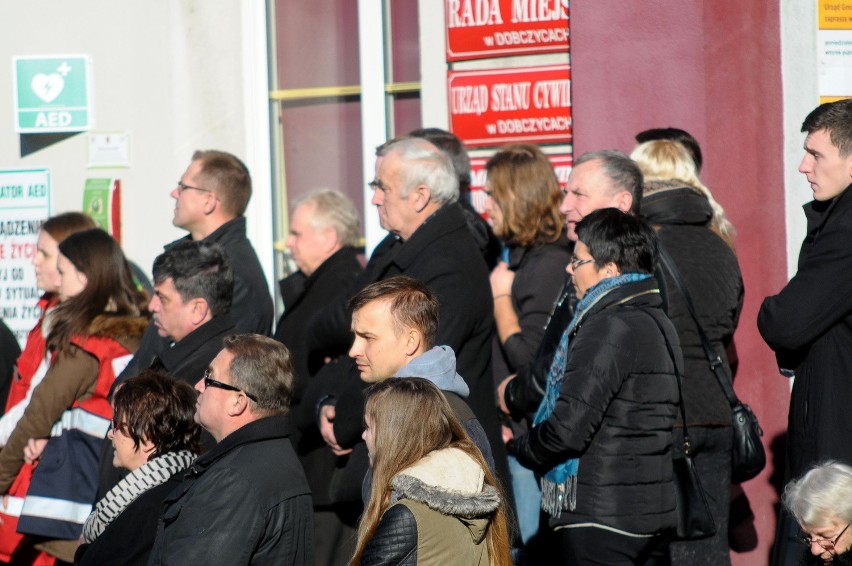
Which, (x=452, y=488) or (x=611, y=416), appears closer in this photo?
(x=452, y=488)

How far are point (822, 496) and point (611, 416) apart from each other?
83 centimetres

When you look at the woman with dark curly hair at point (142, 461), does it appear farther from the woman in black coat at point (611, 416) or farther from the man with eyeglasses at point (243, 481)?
the woman in black coat at point (611, 416)

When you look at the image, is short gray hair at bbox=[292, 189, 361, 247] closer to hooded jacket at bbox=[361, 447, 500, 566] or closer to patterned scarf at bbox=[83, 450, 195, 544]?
patterned scarf at bbox=[83, 450, 195, 544]

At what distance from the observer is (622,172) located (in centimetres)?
518

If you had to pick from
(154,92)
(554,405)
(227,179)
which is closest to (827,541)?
(554,405)

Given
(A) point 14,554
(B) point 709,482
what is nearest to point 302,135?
(A) point 14,554

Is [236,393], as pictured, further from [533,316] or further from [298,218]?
[298,218]

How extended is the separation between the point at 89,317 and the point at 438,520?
3.12 meters

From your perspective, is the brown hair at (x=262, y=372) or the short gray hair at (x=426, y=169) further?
the short gray hair at (x=426, y=169)

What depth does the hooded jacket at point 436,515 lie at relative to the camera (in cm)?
324

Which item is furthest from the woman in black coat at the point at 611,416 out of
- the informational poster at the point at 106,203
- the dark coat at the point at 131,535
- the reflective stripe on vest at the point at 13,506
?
the informational poster at the point at 106,203

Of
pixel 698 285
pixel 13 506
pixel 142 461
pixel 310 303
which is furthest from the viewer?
pixel 310 303

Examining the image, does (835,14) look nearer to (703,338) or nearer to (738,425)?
(703,338)

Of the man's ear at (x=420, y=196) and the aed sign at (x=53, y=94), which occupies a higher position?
the aed sign at (x=53, y=94)
